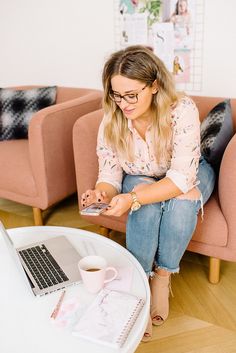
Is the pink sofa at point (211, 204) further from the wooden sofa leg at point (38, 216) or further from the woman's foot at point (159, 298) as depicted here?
the wooden sofa leg at point (38, 216)

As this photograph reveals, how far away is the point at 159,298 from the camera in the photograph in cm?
133

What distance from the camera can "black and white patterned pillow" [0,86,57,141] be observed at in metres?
2.16

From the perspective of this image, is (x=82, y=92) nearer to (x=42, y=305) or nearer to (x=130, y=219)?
(x=130, y=219)

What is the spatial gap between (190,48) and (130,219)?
1.10 metres

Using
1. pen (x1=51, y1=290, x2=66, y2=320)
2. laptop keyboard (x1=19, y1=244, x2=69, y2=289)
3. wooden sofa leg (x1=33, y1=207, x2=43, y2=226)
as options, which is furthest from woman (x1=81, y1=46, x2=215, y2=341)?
wooden sofa leg (x1=33, y1=207, x2=43, y2=226)

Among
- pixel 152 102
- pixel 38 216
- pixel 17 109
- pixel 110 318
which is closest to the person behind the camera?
pixel 110 318

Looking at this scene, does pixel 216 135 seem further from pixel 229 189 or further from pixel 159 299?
pixel 159 299

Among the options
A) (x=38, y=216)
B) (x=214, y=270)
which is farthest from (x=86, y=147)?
(x=214, y=270)

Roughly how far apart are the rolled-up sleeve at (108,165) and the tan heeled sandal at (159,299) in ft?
1.13

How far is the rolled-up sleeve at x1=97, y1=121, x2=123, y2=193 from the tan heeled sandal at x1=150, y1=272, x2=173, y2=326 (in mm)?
346

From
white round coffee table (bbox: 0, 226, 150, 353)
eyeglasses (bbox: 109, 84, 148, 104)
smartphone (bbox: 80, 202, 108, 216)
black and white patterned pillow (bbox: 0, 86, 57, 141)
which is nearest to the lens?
white round coffee table (bbox: 0, 226, 150, 353)

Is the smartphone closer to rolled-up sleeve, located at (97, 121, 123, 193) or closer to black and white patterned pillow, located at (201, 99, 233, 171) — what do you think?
rolled-up sleeve, located at (97, 121, 123, 193)

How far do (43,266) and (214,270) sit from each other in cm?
73

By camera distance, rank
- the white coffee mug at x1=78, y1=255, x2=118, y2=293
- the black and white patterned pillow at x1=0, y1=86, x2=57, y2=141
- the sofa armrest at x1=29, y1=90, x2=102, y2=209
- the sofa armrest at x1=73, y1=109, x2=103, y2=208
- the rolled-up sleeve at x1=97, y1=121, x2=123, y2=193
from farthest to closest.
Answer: the black and white patterned pillow at x1=0, y1=86, x2=57, y2=141, the sofa armrest at x1=29, y1=90, x2=102, y2=209, the sofa armrest at x1=73, y1=109, x2=103, y2=208, the rolled-up sleeve at x1=97, y1=121, x2=123, y2=193, the white coffee mug at x1=78, y1=255, x2=118, y2=293
